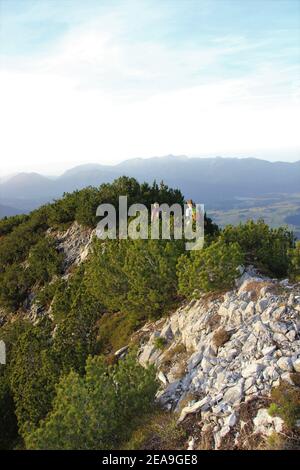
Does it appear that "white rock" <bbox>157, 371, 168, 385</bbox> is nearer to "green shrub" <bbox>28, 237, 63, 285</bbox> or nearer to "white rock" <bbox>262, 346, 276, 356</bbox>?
"white rock" <bbox>262, 346, 276, 356</bbox>

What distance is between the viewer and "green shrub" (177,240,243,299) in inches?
663

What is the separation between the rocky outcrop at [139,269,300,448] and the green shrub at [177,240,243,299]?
0.47 m

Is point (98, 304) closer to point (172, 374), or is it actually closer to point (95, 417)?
point (172, 374)

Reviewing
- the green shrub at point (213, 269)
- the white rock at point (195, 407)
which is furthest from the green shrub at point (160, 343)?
the white rock at point (195, 407)

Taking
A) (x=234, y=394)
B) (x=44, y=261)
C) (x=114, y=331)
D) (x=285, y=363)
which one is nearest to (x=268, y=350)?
(x=285, y=363)

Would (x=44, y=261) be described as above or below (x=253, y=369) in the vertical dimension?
below

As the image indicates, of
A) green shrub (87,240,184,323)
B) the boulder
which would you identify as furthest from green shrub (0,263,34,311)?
the boulder

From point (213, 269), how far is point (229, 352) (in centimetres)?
379

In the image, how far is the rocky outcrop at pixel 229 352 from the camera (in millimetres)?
11969

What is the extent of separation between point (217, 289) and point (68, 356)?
6.25 m

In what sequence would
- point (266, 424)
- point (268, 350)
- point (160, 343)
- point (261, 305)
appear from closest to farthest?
point (266, 424) < point (268, 350) < point (261, 305) < point (160, 343)

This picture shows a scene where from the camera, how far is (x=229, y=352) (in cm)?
1385

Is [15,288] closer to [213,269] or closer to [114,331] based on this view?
[114,331]

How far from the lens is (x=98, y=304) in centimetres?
2181
